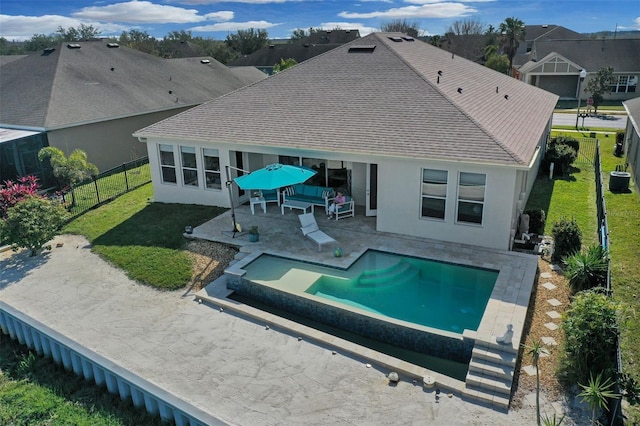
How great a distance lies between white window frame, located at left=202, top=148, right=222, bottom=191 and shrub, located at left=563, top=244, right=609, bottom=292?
1288cm

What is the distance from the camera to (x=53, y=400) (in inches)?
392

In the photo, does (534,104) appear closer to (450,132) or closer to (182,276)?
(450,132)

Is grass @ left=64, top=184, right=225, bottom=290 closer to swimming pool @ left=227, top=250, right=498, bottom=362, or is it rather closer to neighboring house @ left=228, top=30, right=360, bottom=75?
swimming pool @ left=227, top=250, right=498, bottom=362

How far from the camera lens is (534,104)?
2417 centimetres

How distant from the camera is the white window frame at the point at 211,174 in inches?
737

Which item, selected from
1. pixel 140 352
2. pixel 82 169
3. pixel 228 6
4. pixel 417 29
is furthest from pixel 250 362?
pixel 417 29

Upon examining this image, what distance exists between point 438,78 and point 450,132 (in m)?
4.63

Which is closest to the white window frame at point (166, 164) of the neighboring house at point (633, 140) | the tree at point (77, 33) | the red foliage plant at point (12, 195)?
the red foliage plant at point (12, 195)

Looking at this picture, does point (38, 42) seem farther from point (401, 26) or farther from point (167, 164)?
point (167, 164)

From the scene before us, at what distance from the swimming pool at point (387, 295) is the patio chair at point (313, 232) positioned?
1.10 meters

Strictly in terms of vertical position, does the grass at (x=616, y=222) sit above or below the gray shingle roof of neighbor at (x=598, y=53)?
below

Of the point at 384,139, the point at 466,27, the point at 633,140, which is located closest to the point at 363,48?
the point at 384,139

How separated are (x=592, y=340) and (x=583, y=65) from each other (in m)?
57.2

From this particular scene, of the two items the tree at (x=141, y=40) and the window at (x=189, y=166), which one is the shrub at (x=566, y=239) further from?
the tree at (x=141, y=40)
